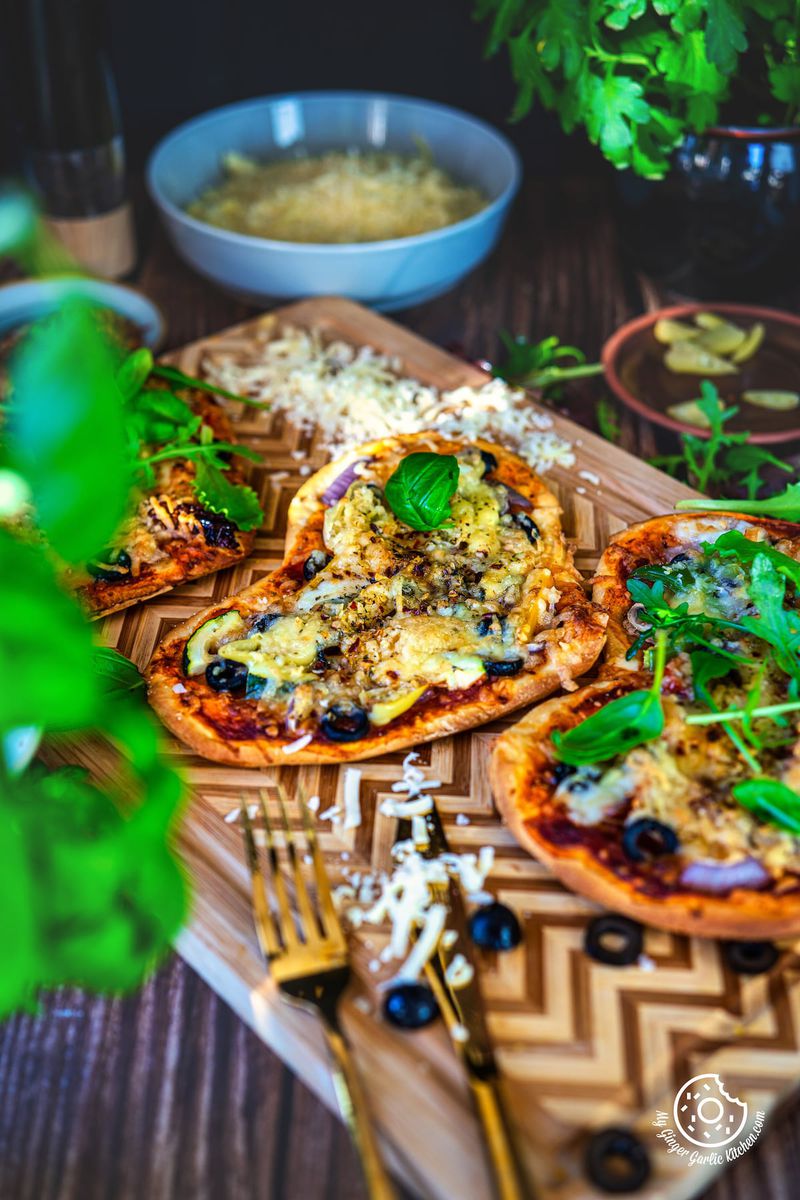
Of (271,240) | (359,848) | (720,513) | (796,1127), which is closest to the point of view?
(796,1127)

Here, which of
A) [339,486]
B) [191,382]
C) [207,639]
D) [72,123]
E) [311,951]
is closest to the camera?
[311,951]

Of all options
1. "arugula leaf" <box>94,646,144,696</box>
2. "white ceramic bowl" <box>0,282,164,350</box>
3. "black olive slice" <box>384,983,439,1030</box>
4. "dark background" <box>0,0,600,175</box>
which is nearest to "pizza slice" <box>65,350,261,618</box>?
"arugula leaf" <box>94,646,144,696</box>

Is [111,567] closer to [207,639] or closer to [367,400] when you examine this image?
[207,639]

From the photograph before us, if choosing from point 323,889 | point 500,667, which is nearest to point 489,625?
point 500,667

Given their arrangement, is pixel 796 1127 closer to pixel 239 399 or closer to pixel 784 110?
pixel 239 399

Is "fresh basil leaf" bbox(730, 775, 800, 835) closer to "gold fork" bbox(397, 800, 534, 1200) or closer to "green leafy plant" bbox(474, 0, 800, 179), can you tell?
"gold fork" bbox(397, 800, 534, 1200)

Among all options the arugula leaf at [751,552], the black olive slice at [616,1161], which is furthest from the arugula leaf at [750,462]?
the black olive slice at [616,1161]

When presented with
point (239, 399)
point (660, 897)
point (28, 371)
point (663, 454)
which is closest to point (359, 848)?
point (660, 897)

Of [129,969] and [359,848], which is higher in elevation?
[129,969]
